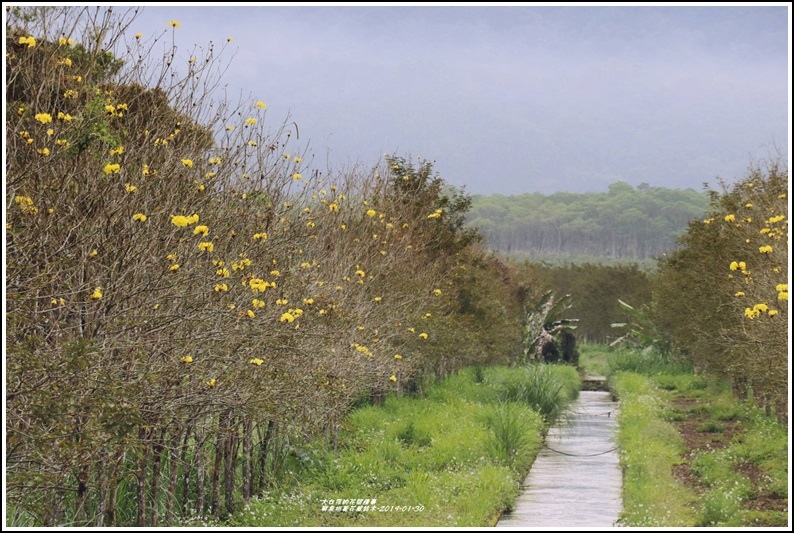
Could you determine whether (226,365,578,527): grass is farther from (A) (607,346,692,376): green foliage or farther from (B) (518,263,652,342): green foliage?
(B) (518,263,652,342): green foliage

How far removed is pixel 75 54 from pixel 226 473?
4928 millimetres

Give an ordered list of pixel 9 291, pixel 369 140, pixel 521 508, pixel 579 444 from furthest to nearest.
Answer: pixel 369 140, pixel 579 444, pixel 521 508, pixel 9 291

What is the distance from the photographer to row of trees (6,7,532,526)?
6.07 metres

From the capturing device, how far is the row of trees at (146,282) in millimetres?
6066

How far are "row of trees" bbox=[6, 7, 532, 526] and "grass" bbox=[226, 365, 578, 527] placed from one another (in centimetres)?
61

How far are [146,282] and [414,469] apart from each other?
7.14 metres

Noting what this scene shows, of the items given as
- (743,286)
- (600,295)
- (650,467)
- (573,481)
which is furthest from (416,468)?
(600,295)

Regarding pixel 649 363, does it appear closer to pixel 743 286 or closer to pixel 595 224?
pixel 743 286

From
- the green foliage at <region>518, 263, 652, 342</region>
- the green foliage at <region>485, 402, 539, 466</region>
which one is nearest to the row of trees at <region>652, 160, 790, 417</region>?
the green foliage at <region>485, 402, 539, 466</region>

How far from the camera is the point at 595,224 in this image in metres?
152

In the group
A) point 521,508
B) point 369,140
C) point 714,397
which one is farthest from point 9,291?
point 369,140

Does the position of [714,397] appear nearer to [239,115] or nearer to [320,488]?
[320,488]

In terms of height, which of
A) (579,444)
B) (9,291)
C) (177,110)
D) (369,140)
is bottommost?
(579,444)

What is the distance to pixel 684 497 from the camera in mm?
12781
